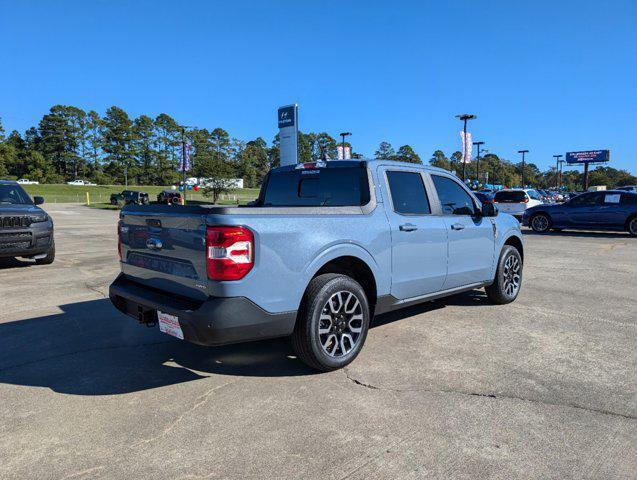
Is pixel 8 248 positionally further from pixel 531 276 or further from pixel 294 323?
pixel 531 276

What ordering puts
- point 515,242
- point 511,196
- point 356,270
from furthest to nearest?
1. point 511,196
2. point 515,242
3. point 356,270

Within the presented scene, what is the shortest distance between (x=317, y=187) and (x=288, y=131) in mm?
15080

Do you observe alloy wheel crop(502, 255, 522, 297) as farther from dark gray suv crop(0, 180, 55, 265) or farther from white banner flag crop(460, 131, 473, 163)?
white banner flag crop(460, 131, 473, 163)

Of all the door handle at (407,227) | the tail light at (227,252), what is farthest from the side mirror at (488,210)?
the tail light at (227,252)

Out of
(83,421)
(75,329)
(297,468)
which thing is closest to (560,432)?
(297,468)

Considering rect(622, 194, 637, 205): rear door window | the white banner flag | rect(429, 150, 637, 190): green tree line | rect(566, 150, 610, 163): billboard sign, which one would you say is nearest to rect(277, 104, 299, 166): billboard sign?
rect(622, 194, 637, 205): rear door window

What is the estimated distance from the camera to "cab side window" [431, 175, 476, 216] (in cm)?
498

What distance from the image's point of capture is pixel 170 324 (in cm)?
328

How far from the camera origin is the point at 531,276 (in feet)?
26.3

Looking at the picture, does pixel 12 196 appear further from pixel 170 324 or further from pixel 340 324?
pixel 340 324

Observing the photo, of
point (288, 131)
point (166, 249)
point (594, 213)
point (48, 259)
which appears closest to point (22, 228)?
point (48, 259)

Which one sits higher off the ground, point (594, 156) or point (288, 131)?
point (594, 156)

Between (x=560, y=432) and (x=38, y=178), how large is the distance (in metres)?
108

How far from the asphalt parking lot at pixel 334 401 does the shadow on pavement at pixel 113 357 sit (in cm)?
2
